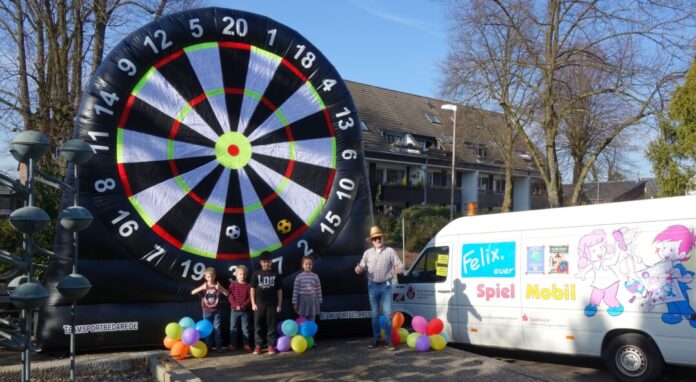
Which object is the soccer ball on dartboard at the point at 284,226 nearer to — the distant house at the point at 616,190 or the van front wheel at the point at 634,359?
the van front wheel at the point at 634,359

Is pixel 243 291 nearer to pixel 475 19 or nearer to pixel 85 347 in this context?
pixel 85 347

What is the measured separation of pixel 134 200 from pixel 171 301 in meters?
1.43

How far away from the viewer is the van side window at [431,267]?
9.83m

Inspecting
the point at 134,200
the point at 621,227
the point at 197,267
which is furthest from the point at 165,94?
the point at 621,227

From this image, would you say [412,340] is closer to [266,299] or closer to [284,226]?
[266,299]

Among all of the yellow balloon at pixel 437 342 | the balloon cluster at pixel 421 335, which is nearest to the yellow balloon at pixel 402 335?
the balloon cluster at pixel 421 335

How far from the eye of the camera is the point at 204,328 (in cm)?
781

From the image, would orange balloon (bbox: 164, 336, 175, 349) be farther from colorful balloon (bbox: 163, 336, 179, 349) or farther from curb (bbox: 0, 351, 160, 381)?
curb (bbox: 0, 351, 160, 381)

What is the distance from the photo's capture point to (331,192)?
9.17 meters

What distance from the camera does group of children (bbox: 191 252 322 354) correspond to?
26.4ft

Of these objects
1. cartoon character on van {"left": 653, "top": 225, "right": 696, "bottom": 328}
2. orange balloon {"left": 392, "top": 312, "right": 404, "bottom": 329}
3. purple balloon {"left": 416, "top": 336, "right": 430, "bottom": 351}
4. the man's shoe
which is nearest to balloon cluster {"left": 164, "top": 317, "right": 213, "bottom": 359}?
the man's shoe

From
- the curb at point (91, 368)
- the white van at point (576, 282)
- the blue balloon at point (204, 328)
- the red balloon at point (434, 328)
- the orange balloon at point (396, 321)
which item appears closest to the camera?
the curb at point (91, 368)

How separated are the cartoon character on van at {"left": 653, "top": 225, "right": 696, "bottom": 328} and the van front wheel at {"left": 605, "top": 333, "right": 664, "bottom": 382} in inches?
16.9

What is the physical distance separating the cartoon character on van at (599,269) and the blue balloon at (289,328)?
3853mm
